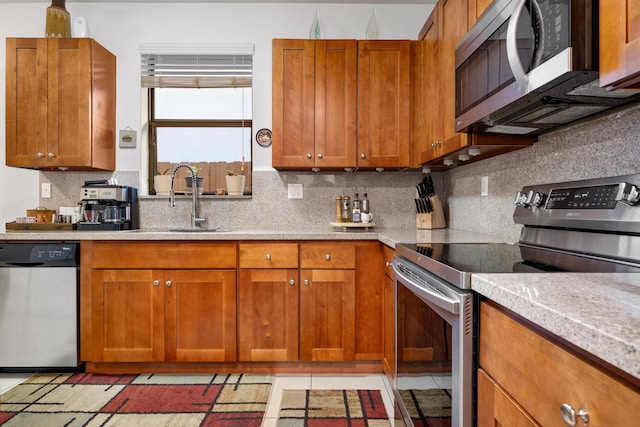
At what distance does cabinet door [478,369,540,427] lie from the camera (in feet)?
2.35

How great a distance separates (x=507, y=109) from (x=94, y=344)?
8.26 feet

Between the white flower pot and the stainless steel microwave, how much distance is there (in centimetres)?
173

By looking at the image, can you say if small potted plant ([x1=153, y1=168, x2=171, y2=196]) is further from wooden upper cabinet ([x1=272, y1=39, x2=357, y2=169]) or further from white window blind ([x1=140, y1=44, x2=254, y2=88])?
wooden upper cabinet ([x1=272, y1=39, x2=357, y2=169])

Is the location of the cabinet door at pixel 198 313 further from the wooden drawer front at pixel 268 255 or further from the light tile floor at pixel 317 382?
the light tile floor at pixel 317 382

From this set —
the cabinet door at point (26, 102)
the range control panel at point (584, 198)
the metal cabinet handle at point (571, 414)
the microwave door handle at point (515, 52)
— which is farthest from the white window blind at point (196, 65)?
the metal cabinet handle at point (571, 414)

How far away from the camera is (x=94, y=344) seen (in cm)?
226

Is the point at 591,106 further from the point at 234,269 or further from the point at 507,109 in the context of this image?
the point at 234,269

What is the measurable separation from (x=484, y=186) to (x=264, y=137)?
1609 mm

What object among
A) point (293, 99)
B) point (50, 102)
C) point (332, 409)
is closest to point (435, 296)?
point (332, 409)

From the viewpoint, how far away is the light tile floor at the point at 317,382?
6.87 feet

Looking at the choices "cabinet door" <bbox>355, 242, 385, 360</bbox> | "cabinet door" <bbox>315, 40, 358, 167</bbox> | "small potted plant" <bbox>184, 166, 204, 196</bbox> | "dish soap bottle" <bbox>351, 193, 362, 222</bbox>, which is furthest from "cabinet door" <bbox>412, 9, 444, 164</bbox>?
"small potted plant" <bbox>184, 166, 204, 196</bbox>

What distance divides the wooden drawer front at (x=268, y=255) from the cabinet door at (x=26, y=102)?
1.58m

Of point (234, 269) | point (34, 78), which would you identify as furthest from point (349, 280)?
point (34, 78)

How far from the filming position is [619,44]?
0.81 meters
